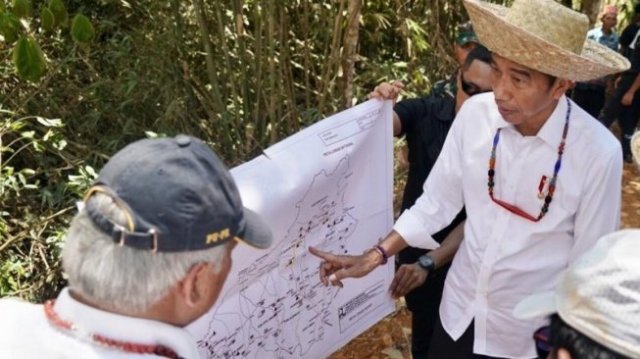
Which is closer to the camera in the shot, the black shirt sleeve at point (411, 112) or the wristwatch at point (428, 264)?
the wristwatch at point (428, 264)

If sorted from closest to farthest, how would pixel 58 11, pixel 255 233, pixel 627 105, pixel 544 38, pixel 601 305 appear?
pixel 601 305 < pixel 255 233 < pixel 544 38 < pixel 58 11 < pixel 627 105

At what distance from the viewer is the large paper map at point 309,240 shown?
2.15 meters

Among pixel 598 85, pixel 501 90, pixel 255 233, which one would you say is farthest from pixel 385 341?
pixel 598 85

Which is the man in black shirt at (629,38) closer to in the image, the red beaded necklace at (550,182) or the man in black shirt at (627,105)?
the man in black shirt at (627,105)

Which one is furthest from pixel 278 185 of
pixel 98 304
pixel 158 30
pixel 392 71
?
pixel 392 71

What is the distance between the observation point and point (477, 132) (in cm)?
219

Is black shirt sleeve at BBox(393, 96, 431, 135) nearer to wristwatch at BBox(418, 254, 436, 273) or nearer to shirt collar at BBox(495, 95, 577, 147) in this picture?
wristwatch at BBox(418, 254, 436, 273)

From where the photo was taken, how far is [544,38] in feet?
6.38

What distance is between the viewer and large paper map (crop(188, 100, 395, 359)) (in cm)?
215

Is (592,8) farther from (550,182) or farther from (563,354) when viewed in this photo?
(563,354)

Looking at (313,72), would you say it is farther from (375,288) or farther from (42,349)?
(42,349)

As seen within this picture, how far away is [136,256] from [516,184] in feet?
4.43

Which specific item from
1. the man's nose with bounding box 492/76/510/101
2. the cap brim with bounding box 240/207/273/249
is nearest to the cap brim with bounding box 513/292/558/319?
the cap brim with bounding box 240/207/273/249

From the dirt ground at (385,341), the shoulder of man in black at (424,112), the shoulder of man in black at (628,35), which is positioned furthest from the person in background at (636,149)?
the shoulder of man in black at (628,35)
